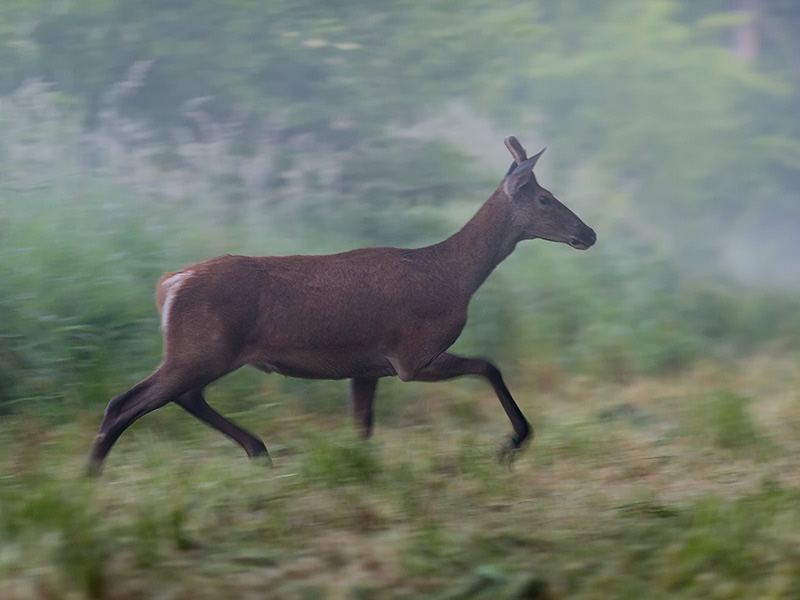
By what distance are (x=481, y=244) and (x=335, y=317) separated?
1.03 metres

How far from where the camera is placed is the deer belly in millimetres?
5602

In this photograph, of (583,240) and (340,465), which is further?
(583,240)

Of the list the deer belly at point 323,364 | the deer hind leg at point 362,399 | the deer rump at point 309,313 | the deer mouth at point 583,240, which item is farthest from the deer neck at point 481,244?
the deer hind leg at point 362,399

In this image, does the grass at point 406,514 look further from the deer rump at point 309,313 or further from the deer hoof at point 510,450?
the deer rump at point 309,313

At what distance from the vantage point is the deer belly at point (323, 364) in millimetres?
5602

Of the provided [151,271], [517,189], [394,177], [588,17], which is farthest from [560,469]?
[588,17]

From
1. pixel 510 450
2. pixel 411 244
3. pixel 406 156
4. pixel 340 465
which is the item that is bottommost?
pixel 411 244

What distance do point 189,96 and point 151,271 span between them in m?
2.36

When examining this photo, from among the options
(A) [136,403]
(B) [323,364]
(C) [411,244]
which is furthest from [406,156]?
(A) [136,403]

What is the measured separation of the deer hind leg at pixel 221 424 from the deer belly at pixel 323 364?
35cm

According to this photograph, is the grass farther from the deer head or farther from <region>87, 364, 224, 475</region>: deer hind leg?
the deer head

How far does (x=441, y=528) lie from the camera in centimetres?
427

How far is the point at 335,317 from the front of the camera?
5.62m

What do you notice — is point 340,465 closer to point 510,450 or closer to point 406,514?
point 406,514
